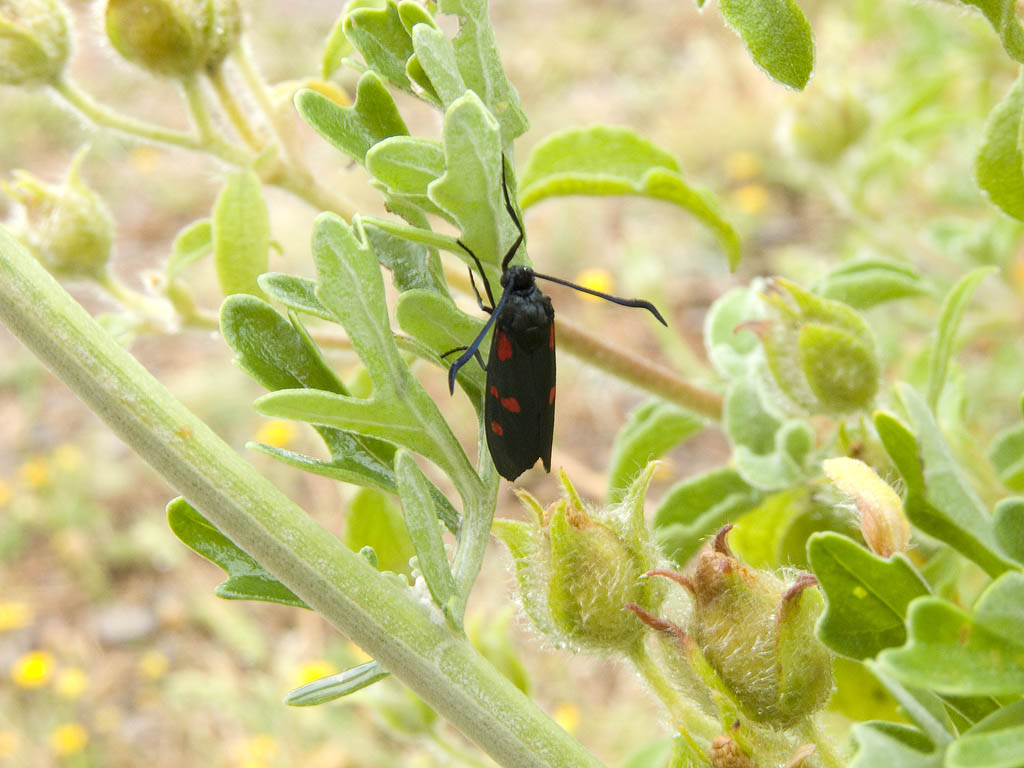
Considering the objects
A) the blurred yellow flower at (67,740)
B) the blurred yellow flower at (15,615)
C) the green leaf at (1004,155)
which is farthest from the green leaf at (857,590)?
the blurred yellow flower at (15,615)

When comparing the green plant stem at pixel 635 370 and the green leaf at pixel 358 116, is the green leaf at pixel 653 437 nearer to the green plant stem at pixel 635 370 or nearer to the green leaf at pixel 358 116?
the green plant stem at pixel 635 370

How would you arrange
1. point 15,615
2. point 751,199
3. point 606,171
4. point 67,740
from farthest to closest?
point 751,199 < point 15,615 < point 67,740 < point 606,171

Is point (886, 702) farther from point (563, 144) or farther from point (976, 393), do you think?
point (976, 393)

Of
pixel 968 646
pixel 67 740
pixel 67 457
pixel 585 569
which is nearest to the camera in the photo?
pixel 968 646

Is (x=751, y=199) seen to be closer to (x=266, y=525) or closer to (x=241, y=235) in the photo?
(x=241, y=235)

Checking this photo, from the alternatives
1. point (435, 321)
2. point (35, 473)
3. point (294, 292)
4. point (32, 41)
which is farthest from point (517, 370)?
point (35, 473)

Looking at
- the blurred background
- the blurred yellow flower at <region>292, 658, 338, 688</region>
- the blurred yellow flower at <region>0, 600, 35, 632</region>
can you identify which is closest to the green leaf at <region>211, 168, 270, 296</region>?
the blurred background
